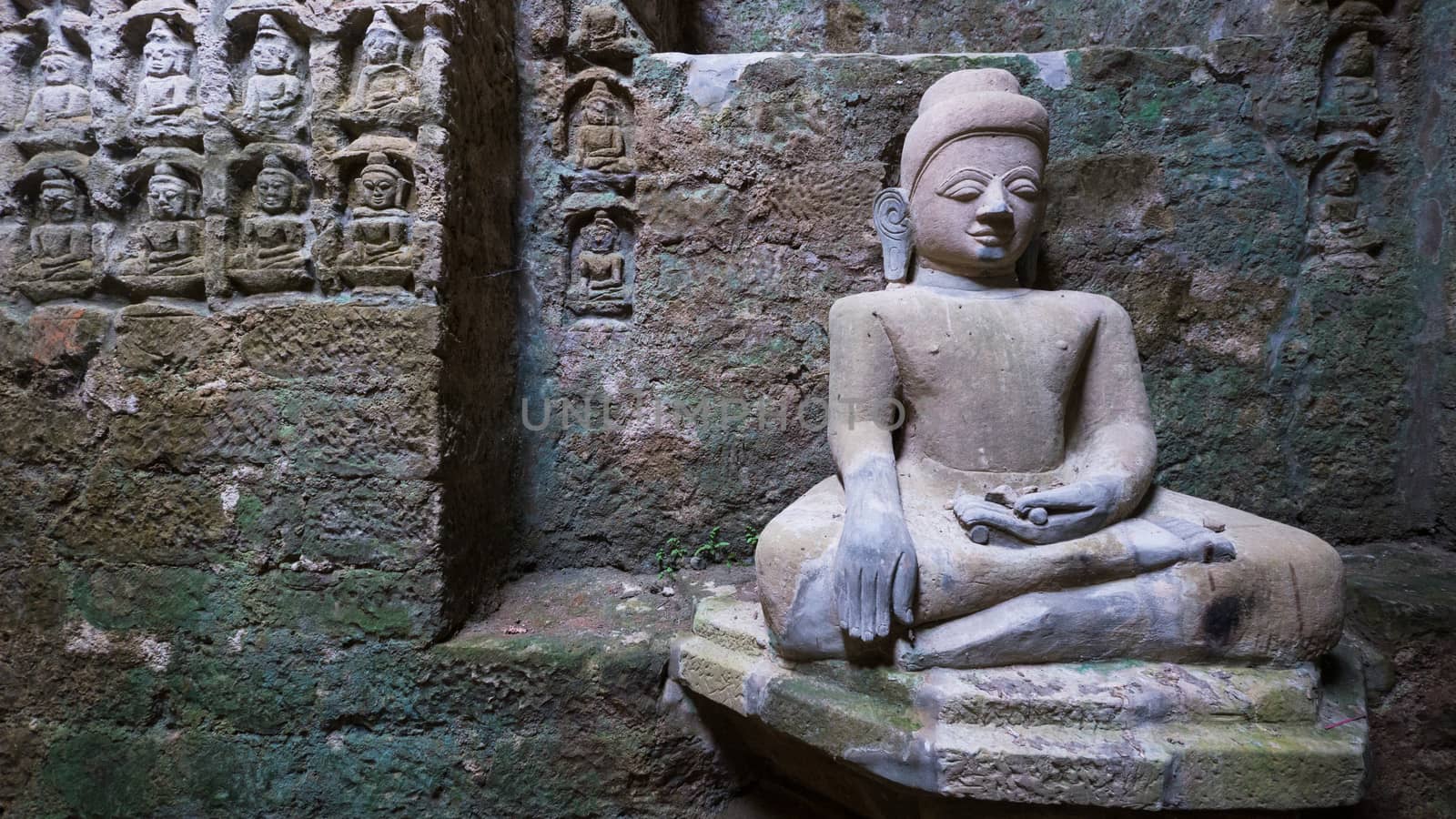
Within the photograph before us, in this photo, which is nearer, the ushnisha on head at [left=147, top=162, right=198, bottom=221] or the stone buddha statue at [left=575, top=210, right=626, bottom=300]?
the ushnisha on head at [left=147, top=162, right=198, bottom=221]

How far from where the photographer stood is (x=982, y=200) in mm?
1864

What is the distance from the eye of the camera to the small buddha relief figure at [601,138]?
255cm

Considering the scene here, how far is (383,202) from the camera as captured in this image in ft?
6.70

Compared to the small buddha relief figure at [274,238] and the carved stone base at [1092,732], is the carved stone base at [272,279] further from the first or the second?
the carved stone base at [1092,732]

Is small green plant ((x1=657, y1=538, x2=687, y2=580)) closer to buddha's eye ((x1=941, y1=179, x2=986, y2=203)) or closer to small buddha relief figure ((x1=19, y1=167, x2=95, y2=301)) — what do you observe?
buddha's eye ((x1=941, y1=179, x2=986, y2=203))

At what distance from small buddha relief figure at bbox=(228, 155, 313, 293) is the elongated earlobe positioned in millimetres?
1681

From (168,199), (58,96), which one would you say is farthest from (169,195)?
(58,96)

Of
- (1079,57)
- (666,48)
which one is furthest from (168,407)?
(1079,57)

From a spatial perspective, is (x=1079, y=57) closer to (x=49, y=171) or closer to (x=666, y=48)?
(x=666, y=48)

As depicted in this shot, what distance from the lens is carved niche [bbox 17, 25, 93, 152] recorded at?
212 centimetres

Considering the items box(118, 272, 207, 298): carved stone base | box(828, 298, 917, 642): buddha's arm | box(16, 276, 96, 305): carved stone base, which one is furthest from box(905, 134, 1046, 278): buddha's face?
box(16, 276, 96, 305): carved stone base

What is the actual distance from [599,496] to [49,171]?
1.93 metres

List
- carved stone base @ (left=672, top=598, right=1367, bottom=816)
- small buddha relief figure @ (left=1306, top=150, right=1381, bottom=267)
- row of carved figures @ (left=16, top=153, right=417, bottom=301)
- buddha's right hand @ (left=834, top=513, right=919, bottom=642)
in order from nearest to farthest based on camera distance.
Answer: carved stone base @ (left=672, top=598, right=1367, bottom=816), buddha's right hand @ (left=834, top=513, right=919, bottom=642), row of carved figures @ (left=16, top=153, right=417, bottom=301), small buddha relief figure @ (left=1306, top=150, right=1381, bottom=267)

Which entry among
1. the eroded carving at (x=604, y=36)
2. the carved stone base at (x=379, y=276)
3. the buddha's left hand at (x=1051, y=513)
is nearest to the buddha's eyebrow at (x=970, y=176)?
the buddha's left hand at (x=1051, y=513)
